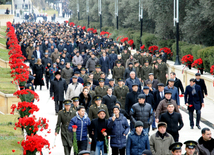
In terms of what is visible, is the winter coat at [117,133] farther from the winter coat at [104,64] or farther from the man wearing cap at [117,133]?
the winter coat at [104,64]

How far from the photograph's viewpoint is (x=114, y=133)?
10.2m

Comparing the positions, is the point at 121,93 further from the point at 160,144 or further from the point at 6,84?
the point at 6,84

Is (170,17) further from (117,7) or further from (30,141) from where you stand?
(30,141)

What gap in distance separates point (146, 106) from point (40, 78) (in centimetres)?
1192

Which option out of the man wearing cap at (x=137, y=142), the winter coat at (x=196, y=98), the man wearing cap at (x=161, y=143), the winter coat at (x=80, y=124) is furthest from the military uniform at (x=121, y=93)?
the man wearing cap at (x=161, y=143)

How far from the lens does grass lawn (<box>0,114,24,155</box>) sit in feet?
38.2

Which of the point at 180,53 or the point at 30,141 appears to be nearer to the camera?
the point at 30,141

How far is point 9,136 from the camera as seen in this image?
512 inches

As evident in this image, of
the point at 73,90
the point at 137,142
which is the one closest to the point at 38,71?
the point at 73,90

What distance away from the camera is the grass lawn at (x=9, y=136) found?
458 inches

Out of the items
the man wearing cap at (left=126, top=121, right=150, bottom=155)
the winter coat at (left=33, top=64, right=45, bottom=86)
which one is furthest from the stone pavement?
the man wearing cap at (left=126, top=121, right=150, bottom=155)

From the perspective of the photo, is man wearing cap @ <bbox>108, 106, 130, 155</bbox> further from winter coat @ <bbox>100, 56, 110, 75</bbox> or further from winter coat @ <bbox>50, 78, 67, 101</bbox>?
winter coat @ <bbox>100, 56, 110, 75</bbox>

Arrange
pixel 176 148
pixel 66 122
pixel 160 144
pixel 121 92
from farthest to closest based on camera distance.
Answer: pixel 121 92 → pixel 66 122 → pixel 160 144 → pixel 176 148

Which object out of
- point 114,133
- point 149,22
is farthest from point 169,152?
point 149,22
